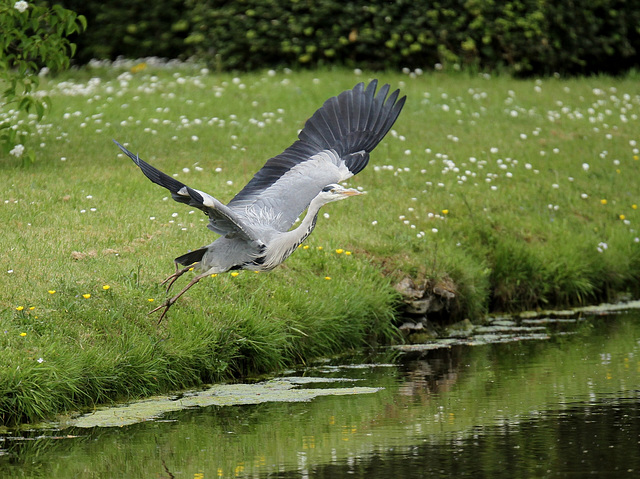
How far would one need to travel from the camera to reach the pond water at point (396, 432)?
5527mm

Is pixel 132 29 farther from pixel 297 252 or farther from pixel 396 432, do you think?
pixel 396 432

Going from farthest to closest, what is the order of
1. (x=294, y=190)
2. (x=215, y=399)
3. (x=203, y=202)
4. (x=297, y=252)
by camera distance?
1. (x=297, y=252)
2. (x=294, y=190)
3. (x=215, y=399)
4. (x=203, y=202)

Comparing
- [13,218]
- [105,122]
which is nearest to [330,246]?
[13,218]

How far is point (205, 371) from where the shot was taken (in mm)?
7680

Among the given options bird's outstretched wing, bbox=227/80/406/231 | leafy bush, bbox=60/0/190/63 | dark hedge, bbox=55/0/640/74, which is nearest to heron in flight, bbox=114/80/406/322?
bird's outstretched wing, bbox=227/80/406/231

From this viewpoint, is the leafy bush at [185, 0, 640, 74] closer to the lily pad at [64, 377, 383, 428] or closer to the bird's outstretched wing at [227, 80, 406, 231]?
the bird's outstretched wing at [227, 80, 406, 231]

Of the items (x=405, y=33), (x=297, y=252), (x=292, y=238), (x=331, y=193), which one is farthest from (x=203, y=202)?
(x=405, y=33)

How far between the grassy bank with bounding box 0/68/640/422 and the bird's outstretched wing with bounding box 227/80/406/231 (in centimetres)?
91

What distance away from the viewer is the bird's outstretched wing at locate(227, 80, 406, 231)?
7785mm

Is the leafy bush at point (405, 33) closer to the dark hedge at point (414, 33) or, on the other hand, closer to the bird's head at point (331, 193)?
the dark hedge at point (414, 33)

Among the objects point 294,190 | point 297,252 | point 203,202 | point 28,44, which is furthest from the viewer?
point 28,44

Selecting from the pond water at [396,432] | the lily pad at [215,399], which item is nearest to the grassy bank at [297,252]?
the lily pad at [215,399]

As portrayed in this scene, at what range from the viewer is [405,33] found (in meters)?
16.6

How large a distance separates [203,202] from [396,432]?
1900mm
